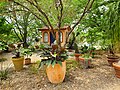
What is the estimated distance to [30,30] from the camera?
8367 mm

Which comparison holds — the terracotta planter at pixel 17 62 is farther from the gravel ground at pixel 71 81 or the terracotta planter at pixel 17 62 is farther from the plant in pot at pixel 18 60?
the gravel ground at pixel 71 81

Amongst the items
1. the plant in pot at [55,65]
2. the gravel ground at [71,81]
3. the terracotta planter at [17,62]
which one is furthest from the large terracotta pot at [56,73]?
the terracotta planter at [17,62]

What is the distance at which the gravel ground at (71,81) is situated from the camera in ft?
10.4

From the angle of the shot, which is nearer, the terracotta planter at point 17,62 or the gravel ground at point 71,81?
the gravel ground at point 71,81

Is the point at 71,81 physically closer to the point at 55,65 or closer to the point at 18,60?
the point at 55,65

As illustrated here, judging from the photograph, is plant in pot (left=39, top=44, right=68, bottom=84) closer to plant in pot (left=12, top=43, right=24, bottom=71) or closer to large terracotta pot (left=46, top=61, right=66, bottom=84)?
large terracotta pot (left=46, top=61, right=66, bottom=84)

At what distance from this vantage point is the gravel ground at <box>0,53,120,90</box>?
3.17 m

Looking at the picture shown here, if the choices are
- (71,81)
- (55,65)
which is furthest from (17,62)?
(71,81)

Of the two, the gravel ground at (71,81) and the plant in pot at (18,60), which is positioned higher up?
the plant in pot at (18,60)

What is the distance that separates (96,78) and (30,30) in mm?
5658

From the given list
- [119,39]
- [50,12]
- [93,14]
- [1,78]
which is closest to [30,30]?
[93,14]

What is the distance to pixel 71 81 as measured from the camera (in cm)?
342

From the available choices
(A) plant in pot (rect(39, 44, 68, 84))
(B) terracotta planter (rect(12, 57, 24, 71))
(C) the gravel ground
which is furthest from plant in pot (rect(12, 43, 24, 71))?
(A) plant in pot (rect(39, 44, 68, 84))

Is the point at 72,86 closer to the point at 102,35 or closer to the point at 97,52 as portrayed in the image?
the point at 102,35
